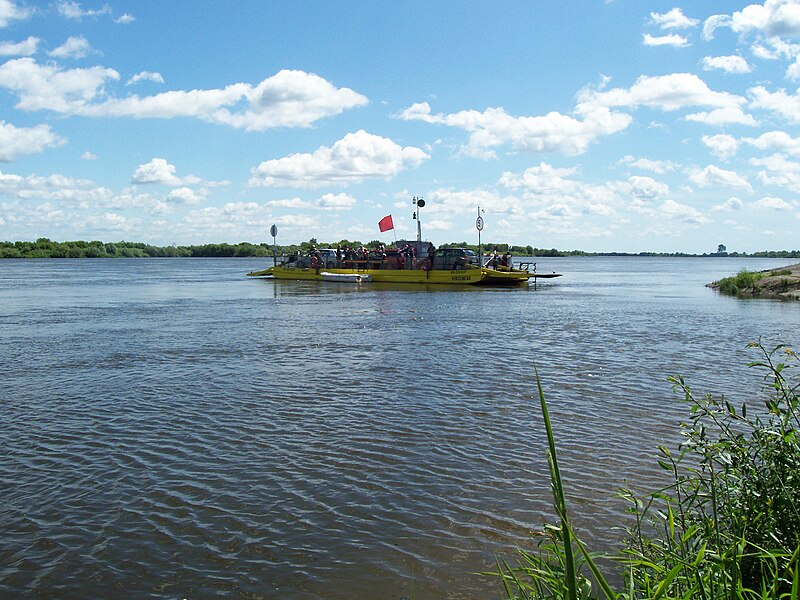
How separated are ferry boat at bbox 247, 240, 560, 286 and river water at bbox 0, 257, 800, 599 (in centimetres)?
2633

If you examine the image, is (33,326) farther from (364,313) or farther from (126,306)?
(364,313)

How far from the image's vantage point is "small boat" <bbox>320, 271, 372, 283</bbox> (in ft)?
169

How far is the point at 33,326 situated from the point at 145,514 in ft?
64.7

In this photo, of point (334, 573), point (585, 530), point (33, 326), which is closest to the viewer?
point (334, 573)

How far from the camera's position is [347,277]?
51469 millimetres

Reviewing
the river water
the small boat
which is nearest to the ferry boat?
the small boat

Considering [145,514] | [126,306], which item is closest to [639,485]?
[145,514]

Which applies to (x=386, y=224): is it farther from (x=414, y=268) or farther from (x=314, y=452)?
(x=314, y=452)

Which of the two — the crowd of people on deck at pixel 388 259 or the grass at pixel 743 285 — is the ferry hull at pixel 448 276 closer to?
the crowd of people on deck at pixel 388 259

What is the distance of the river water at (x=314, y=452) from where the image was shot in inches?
228

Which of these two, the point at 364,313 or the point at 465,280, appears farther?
the point at 465,280

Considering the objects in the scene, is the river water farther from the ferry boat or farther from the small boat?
the small boat

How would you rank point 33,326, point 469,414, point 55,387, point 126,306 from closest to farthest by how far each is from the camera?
point 469,414 → point 55,387 → point 33,326 → point 126,306

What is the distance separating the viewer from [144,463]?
8.37 meters
